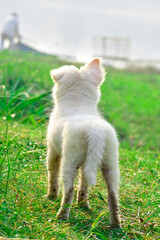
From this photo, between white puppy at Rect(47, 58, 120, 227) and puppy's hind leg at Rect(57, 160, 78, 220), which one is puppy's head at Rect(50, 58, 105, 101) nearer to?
white puppy at Rect(47, 58, 120, 227)

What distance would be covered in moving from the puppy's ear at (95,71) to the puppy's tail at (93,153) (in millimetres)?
823

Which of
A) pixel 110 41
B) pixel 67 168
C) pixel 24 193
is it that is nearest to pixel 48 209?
pixel 24 193

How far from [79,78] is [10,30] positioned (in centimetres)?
1452

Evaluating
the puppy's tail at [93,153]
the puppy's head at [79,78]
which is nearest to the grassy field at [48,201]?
the puppy's tail at [93,153]

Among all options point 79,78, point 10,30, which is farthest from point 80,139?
point 10,30

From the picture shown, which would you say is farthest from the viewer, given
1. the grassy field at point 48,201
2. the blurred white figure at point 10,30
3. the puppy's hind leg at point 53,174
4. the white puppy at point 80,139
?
the blurred white figure at point 10,30

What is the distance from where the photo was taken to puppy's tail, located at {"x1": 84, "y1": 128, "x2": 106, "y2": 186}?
293 centimetres

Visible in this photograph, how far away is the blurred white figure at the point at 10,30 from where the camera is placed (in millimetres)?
17219

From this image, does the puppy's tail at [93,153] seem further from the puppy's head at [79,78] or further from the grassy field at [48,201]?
the puppy's head at [79,78]

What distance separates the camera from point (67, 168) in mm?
3070

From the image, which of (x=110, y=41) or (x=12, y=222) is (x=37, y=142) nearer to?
(x=12, y=222)

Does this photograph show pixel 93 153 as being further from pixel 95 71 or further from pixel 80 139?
pixel 95 71

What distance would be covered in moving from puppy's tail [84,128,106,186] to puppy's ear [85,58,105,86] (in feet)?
2.70

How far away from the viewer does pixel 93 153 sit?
9.64 ft
